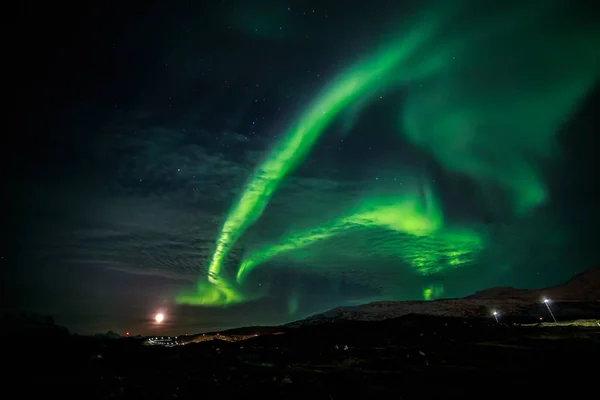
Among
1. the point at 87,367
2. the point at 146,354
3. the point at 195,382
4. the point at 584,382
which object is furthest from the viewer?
the point at 146,354

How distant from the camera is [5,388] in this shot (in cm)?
923

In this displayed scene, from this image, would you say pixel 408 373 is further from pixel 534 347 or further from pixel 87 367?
pixel 87 367

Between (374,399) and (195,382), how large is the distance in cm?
705

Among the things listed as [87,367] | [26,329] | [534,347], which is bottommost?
[534,347]

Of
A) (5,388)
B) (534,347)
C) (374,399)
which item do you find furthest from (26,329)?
(534,347)

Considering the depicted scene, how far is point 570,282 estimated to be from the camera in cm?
12531

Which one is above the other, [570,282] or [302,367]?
[570,282]

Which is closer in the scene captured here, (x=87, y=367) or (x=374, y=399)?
(x=374, y=399)

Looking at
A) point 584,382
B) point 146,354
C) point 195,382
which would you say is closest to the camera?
point 584,382

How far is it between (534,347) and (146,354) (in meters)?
Result: 23.6

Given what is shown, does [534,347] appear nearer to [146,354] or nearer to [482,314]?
[146,354]

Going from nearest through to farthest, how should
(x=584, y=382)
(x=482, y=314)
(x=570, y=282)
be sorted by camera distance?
(x=584, y=382), (x=482, y=314), (x=570, y=282)

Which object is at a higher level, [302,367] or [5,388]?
[5,388]

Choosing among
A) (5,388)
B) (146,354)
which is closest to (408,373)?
(5,388)
